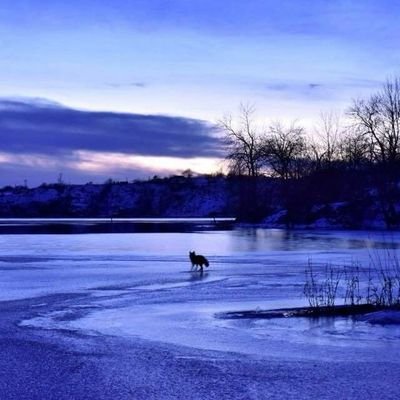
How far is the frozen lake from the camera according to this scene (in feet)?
30.1

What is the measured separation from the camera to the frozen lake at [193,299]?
30.1 feet

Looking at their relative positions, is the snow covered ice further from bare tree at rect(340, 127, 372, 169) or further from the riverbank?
bare tree at rect(340, 127, 372, 169)

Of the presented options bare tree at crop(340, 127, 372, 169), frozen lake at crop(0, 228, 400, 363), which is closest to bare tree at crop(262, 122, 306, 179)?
bare tree at crop(340, 127, 372, 169)

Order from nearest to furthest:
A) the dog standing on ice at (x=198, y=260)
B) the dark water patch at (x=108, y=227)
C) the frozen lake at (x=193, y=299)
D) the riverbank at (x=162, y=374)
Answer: the riverbank at (x=162, y=374) < the frozen lake at (x=193, y=299) < the dog standing on ice at (x=198, y=260) < the dark water patch at (x=108, y=227)

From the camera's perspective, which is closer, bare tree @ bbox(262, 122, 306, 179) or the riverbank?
the riverbank

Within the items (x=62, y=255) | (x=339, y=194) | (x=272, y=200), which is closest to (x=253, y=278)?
(x=62, y=255)

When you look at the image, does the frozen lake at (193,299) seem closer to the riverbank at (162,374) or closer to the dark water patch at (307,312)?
the dark water patch at (307,312)

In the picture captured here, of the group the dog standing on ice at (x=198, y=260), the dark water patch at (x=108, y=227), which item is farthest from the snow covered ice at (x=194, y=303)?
the dark water patch at (x=108, y=227)

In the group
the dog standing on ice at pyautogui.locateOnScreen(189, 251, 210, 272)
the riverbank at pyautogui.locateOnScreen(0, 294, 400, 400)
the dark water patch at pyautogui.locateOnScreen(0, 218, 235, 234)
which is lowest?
the riverbank at pyautogui.locateOnScreen(0, 294, 400, 400)

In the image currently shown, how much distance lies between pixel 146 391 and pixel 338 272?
40.8ft

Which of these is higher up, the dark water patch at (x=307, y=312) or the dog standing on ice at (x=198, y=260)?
the dog standing on ice at (x=198, y=260)

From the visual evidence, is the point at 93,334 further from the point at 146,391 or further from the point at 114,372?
the point at 146,391

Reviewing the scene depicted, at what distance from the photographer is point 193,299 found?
1364 centimetres

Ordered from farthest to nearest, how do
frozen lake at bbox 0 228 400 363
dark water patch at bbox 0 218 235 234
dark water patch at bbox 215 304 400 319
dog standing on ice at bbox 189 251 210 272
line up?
dark water patch at bbox 0 218 235 234 → dog standing on ice at bbox 189 251 210 272 → dark water patch at bbox 215 304 400 319 → frozen lake at bbox 0 228 400 363
